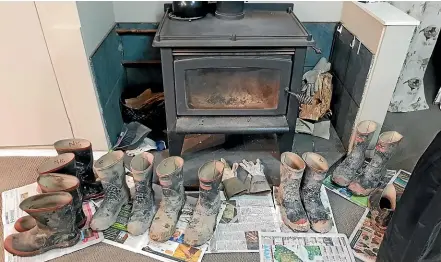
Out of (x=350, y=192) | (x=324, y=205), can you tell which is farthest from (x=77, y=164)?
(x=350, y=192)

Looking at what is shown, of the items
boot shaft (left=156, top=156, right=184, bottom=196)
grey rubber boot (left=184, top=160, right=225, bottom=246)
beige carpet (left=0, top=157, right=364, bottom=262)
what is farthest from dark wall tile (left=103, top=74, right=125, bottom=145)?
grey rubber boot (left=184, top=160, right=225, bottom=246)

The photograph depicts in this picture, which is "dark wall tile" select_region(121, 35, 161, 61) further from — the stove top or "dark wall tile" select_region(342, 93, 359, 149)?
"dark wall tile" select_region(342, 93, 359, 149)

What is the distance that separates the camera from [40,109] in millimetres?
1480

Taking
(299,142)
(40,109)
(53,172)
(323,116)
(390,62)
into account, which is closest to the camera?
(53,172)

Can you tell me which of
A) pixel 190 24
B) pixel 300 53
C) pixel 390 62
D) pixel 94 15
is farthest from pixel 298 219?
pixel 94 15

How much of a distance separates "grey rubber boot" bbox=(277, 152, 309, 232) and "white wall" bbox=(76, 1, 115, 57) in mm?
903

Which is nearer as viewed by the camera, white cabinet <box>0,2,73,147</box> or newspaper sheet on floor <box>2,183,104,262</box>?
newspaper sheet on floor <box>2,183,104,262</box>

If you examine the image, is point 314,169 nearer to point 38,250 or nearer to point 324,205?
point 324,205

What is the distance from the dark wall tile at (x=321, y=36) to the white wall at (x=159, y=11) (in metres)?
0.03

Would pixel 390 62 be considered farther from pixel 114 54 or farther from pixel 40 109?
pixel 40 109

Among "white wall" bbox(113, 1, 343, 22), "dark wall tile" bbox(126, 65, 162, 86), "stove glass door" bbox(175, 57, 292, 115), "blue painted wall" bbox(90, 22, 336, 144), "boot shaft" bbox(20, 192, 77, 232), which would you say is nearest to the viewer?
"boot shaft" bbox(20, 192, 77, 232)

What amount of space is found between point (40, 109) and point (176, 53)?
0.68m

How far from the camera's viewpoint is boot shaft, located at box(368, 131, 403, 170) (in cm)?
137

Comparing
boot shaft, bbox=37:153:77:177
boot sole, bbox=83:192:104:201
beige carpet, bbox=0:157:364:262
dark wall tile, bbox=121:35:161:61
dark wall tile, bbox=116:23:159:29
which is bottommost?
beige carpet, bbox=0:157:364:262
